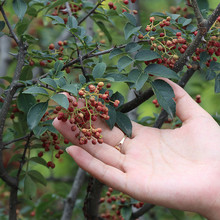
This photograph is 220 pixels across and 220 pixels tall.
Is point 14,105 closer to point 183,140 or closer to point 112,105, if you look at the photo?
point 112,105

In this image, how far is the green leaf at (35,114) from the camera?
1.45m

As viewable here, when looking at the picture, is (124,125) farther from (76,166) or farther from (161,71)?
(76,166)

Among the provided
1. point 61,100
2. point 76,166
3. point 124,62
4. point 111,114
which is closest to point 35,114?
point 61,100

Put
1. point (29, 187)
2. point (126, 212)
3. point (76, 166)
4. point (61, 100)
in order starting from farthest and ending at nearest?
point (76, 166), point (126, 212), point (29, 187), point (61, 100)

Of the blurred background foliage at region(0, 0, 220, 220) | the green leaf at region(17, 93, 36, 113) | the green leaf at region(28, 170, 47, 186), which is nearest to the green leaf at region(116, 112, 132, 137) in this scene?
the green leaf at region(17, 93, 36, 113)

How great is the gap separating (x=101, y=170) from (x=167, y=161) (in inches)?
12.3

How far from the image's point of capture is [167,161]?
168 cm

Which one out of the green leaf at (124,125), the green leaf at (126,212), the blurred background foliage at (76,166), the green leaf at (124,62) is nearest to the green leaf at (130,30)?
the green leaf at (124,62)

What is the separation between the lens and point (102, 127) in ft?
5.44

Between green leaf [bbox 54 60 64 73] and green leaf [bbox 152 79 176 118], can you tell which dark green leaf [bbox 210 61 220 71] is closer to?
green leaf [bbox 152 79 176 118]

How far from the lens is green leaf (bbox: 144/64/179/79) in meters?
1.52

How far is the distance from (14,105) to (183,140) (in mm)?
837

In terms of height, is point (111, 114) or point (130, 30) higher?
point (130, 30)

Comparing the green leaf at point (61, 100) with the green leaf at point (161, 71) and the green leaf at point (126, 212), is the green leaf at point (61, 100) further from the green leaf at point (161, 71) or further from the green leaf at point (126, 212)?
the green leaf at point (126, 212)
